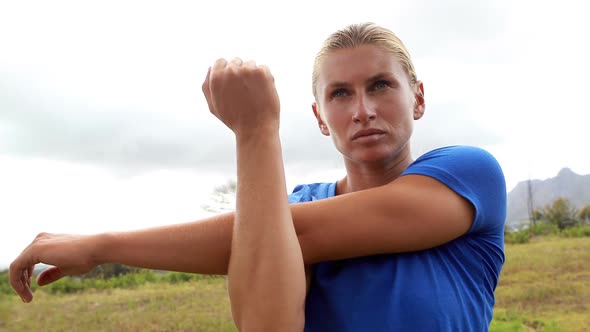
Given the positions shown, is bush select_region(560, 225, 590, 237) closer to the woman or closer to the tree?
the tree

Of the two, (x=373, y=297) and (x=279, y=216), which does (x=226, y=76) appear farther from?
(x=373, y=297)

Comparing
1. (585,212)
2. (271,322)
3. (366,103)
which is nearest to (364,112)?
(366,103)

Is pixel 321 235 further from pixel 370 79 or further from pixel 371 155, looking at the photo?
pixel 370 79

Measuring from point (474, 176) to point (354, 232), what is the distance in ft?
0.92

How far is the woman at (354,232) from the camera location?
0.93 metres

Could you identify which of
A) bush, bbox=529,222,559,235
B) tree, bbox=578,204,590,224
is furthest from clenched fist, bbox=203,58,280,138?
tree, bbox=578,204,590,224

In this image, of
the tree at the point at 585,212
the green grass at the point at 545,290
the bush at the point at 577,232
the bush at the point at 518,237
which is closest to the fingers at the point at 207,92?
the green grass at the point at 545,290

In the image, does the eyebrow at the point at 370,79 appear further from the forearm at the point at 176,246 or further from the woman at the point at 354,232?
the forearm at the point at 176,246

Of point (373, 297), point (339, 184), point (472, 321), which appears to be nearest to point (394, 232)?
point (373, 297)

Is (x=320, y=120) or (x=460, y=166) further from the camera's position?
(x=320, y=120)

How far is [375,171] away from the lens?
3.92ft

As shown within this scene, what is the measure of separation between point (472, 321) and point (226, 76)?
62 cm

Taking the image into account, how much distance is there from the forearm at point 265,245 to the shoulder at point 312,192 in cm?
31

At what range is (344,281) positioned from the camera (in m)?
1.02
